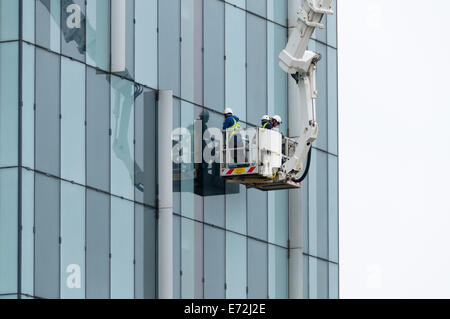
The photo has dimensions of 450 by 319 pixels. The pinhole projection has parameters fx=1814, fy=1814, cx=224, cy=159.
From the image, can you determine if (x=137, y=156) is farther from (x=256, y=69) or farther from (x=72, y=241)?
(x=256, y=69)

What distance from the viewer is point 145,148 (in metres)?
55.2

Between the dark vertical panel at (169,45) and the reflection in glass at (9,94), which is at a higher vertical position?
the dark vertical panel at (169,45)

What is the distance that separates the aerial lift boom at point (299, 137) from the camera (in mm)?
56500

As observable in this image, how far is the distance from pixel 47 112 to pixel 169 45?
7204 mm

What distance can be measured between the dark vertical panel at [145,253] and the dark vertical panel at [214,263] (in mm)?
2968

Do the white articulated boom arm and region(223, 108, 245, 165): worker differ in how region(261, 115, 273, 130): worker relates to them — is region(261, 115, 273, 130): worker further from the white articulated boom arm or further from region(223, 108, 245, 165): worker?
the white articulated boom arm

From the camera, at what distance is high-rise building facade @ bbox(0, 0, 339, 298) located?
164ft

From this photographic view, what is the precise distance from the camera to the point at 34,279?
4934cm

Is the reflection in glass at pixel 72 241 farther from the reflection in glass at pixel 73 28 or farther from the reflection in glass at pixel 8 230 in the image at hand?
the reflection in glass at pixel 73 28

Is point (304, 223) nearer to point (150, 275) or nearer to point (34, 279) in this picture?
point (150, 275)

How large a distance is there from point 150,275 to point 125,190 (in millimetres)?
2850

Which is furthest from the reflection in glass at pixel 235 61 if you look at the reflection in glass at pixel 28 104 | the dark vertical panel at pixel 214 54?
the reflection in glass at pixel 28 104

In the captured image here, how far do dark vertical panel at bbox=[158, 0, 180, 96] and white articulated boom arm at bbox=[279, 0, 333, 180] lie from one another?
10.9ft

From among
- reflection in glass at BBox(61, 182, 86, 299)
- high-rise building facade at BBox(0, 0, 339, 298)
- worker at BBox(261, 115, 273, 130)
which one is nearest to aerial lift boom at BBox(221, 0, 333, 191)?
worker at BBox(261, 115, 273, 130)
